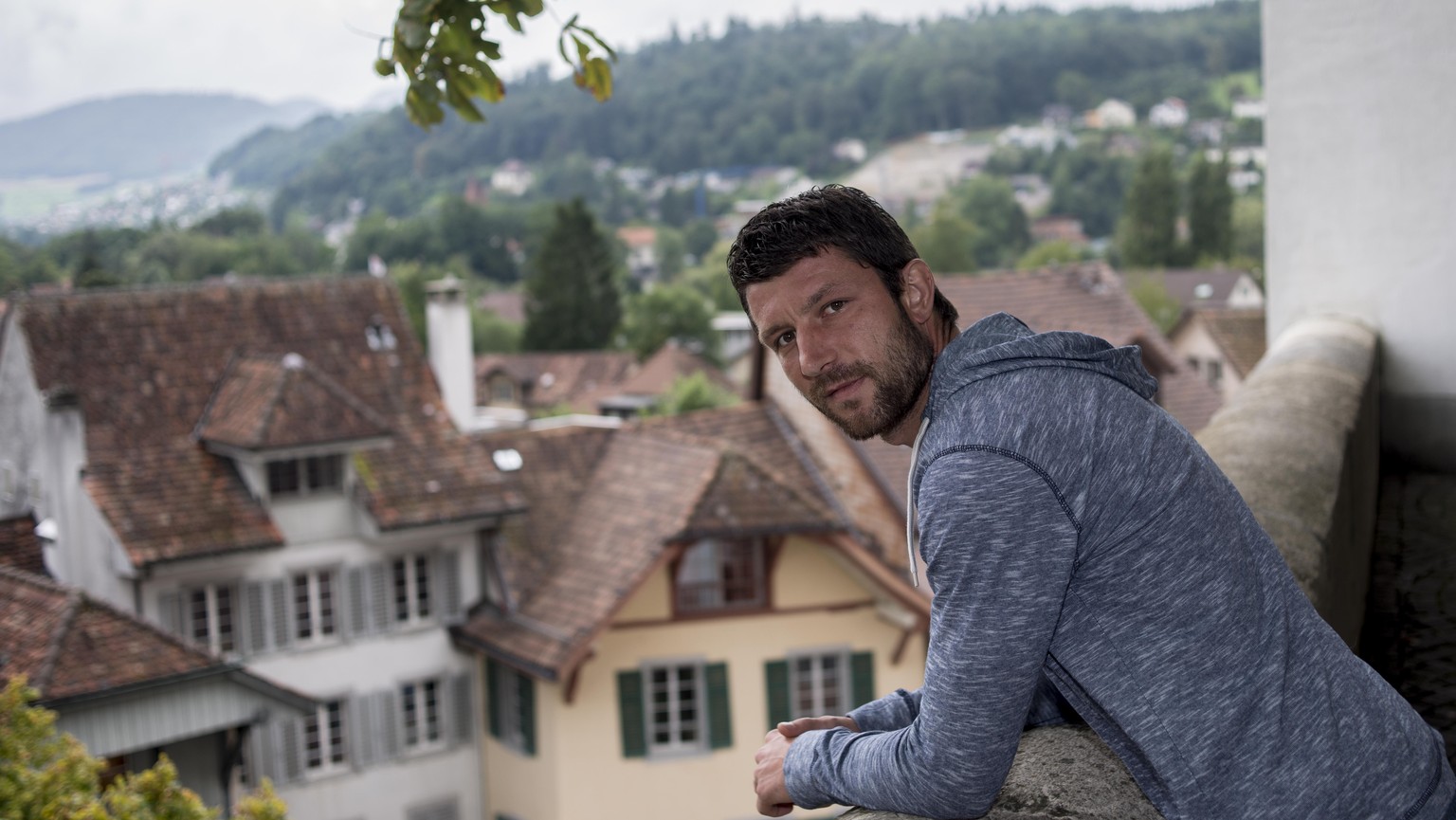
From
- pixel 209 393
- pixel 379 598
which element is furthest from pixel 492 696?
pixel 209 393

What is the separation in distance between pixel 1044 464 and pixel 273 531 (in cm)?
2342

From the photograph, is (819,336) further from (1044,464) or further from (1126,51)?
(1126,51)

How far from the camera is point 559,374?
77.2 meters

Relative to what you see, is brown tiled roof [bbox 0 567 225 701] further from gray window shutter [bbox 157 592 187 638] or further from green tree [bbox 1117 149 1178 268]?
green tree [bbox 1117 149 1178 268]

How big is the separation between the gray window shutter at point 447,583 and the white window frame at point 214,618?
3.25 m

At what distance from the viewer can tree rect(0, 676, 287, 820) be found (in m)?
6.94

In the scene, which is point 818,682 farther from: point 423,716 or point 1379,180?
point 1379,180

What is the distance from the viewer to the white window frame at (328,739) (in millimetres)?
24500

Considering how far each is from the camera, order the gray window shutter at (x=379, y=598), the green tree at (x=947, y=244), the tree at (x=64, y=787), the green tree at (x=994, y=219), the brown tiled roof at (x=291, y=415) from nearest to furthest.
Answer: the tree at (x=64, y=787) < the brown tiled roof at (x=291, y=415) < the gray window shutter at (x=379, y=598) < the green tree at (x=947, y=244) < the green tree at (x=994, y=219)

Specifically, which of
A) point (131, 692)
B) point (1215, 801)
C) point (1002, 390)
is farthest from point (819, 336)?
point (131, 692)

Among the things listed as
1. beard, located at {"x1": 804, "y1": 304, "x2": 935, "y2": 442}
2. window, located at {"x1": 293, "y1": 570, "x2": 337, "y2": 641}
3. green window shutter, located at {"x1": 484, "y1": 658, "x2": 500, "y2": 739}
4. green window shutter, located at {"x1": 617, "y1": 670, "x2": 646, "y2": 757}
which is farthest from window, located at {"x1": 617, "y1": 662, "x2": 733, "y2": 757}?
beard, located at {"x1": 804, "y1": 304, "x2": 935, "y2": 442}

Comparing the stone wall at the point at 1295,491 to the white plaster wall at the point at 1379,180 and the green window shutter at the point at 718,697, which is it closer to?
the white plaster wall at the point at 1379,180

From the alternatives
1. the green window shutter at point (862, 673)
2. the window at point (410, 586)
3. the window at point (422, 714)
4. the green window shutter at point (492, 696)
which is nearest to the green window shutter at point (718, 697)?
the green window shutter at point (862, 673)

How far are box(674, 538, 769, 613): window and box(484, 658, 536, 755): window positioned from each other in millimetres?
2954
